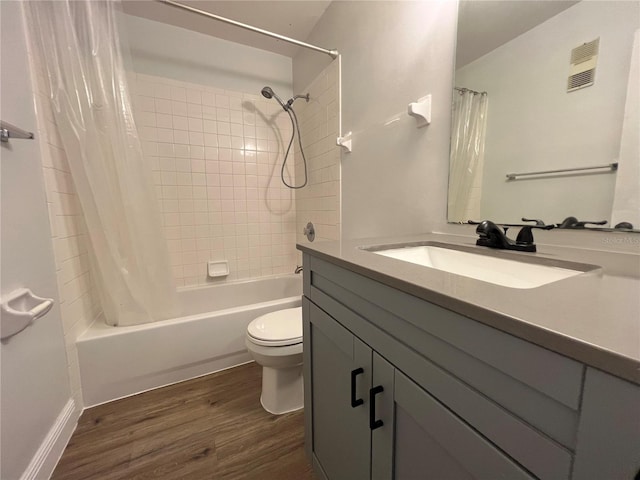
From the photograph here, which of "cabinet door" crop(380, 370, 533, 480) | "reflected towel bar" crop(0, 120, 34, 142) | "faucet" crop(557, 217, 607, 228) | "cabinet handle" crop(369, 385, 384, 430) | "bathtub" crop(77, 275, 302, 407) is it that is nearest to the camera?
"cabinet door" crop(380, 370, 533, 480)

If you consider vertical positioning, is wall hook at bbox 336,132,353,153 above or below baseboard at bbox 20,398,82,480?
above

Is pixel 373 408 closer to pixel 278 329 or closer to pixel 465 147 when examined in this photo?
pixel 278 329

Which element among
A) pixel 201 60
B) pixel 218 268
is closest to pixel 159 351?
pixel 218 268

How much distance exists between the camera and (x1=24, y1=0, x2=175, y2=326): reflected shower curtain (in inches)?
47.6

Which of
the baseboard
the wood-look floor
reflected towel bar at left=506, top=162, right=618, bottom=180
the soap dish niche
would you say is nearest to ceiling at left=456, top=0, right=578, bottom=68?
reflected towel bar at left=506, top=162, right=618, bottom=180

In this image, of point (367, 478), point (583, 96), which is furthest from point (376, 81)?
point (367, 478)

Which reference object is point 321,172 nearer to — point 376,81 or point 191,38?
point 376,81

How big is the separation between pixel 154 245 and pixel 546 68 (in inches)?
72.4

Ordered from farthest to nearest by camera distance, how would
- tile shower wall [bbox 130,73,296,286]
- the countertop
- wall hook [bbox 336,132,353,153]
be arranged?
tile shower wall [bbox 130,73,296,286], wall hook [bbox 336,132,353,153], the countertop

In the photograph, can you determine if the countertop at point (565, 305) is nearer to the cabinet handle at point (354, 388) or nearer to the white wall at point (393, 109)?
the cabinet handle at point (354, 388)

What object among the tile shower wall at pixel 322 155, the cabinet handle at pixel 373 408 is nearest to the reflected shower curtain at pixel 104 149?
the tile shower wall at pixel 322 155

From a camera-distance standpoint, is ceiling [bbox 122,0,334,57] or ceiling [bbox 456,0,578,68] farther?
ceiling [bbox 122,0,334,57]

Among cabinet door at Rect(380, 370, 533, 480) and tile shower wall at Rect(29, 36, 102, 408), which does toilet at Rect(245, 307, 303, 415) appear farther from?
tile shower wall at Rect(29, 36, 102, 408)

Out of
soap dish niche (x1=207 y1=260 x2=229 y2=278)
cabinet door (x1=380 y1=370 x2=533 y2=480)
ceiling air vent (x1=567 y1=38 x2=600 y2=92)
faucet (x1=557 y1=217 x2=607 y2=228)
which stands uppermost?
ceiling air vent (x1=567 y1=38 x2=600 y2=92)
